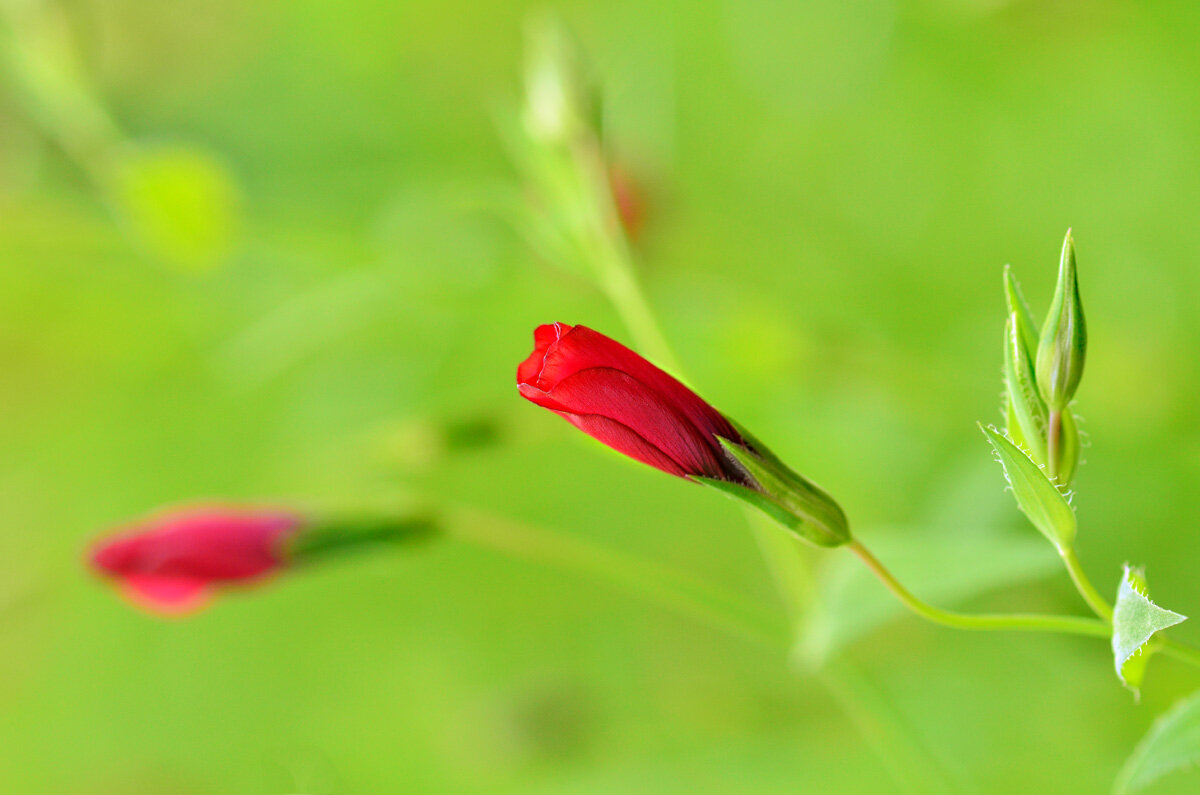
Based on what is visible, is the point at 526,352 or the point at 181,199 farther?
the point at 526,352

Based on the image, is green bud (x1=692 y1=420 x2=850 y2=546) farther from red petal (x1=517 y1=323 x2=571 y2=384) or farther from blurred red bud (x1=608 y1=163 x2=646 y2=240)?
blurred red bud (x1=608 y1=163 x2=646 y2=240)

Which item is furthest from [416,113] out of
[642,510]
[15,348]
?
[15,348]

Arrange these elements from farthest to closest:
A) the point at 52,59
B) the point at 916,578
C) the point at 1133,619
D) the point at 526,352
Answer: the point at 526,352, the point at 52,59, the point at 916,578, the point at 1133,619

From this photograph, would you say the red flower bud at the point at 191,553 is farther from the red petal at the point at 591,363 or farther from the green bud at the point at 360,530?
the red petal at the point at 591,363

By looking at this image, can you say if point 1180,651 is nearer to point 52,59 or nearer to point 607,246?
point 607,246

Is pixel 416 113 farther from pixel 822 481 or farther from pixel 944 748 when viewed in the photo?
pixel 944 748

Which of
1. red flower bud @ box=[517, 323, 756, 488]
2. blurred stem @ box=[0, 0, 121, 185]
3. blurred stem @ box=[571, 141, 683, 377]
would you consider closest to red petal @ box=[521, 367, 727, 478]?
red flower bud @ box=[517, 323, 756, 488]

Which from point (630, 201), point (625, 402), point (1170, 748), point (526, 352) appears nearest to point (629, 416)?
point (625, 402)
